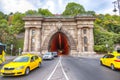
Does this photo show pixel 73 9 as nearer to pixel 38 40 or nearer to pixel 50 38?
pixel 50 38

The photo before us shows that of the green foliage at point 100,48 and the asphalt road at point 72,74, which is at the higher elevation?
the green foliage at point 100,48

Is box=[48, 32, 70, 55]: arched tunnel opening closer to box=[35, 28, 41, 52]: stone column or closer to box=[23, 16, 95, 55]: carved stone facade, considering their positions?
box=[23, 16, 95, 55]: carved stone facade

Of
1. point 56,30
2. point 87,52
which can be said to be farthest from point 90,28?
point 56,30

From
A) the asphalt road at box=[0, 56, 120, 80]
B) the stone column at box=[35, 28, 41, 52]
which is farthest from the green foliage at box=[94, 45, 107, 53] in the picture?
the asphalt road at box=[0, 56, 120, 80]

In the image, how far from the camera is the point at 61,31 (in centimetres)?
5116

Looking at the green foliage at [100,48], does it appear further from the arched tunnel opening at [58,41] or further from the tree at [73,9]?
the tree at [73,9]

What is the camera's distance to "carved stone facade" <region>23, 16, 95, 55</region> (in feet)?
161

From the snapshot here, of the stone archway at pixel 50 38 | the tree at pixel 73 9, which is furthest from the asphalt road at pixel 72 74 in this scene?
the tree at pixel 73 9

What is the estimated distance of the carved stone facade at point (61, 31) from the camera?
161 feet

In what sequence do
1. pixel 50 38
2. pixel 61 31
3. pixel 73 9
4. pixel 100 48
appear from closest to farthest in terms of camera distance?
1. pixel 100 48
2. pixel 50 38
3. pixel 61 31
4. pixel 73 9

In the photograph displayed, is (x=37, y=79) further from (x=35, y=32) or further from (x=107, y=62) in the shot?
(x=35, y=32)

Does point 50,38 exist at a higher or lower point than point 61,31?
lower

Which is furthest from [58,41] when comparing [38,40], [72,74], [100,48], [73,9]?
[72,74]

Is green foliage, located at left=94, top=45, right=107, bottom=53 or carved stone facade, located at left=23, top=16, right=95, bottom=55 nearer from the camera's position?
green foliage, located at left=94, top=45, right=107, bottom=53
